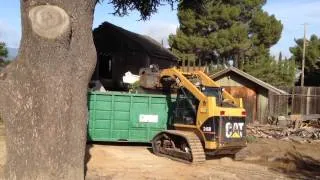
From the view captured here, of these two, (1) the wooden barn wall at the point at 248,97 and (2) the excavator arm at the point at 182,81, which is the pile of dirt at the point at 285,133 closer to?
(1) the wooden barn wall at the point at 248,97

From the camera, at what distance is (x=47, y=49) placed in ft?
24.2

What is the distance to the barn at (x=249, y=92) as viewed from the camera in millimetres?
30922

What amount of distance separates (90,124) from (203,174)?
605 centimetres

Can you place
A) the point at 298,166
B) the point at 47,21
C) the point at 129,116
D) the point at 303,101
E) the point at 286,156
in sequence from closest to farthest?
1. the point at 47,21
2. the point at 298,166
3. the point at 286,156
4. the point at 129,116
5. the point at 303,101

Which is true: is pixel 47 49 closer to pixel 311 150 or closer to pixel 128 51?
pixel 311 150

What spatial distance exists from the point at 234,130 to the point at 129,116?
14.3 feet

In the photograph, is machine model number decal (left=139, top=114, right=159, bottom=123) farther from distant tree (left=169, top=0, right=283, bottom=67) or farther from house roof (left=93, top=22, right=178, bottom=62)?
distant tree (left=169, top=0, right=283, bottom=67)

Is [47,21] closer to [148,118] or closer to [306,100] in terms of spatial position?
[148,118]

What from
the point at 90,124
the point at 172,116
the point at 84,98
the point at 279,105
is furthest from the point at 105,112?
the point at 279,105

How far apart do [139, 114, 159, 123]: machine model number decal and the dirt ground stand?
3.09 feet

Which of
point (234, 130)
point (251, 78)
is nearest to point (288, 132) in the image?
point (251, 78)

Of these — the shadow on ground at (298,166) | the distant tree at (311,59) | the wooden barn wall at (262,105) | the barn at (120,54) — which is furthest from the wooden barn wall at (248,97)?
the distant tree at (311,59)

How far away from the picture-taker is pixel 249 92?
3097 centimetres

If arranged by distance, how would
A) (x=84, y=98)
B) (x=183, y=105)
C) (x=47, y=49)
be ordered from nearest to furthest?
(x=47, y=49) → (x=84, y=98) → (x=183, y=105)
